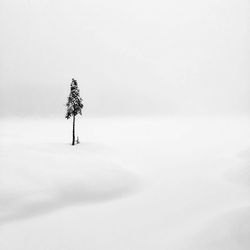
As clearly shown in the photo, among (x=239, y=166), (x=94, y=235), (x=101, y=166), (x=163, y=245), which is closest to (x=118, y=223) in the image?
(x=94, y=235)

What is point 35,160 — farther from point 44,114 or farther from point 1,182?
point 44,114

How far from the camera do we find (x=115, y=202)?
30969 mm

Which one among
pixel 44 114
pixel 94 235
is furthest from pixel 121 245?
pixel 44 114

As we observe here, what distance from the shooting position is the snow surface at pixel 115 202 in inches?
867

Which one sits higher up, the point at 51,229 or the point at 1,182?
the point at 1,182

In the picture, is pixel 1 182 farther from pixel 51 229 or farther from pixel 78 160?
pixel 78 160

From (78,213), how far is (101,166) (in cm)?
1109

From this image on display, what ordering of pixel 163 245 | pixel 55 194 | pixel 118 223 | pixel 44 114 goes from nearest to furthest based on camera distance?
1. pixel 163 245
2. pixel 118 223
3. pixel 55 194
4. pixel 44 114

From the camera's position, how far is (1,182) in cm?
2903

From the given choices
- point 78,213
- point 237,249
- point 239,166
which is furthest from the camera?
point 239,166

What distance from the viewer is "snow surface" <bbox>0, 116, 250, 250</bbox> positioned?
72.2 feet

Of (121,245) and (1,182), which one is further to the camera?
(1,182)

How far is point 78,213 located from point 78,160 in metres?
12.0

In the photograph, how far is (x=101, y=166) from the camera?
124 ft
